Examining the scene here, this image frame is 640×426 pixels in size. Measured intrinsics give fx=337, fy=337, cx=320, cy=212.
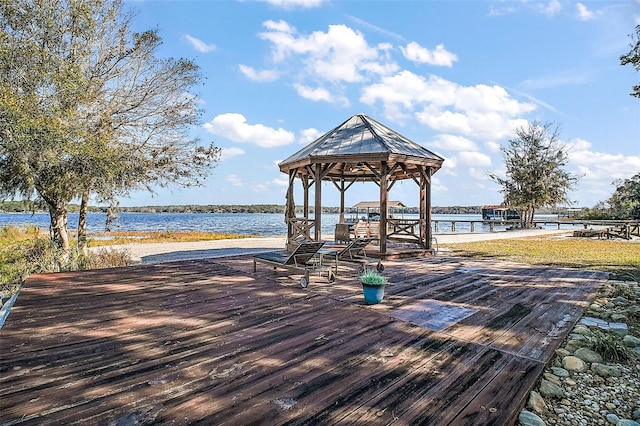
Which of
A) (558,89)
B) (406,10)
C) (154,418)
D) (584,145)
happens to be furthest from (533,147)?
(154,418)

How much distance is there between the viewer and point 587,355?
327cm

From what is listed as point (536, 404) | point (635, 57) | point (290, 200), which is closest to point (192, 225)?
point (290, 200)

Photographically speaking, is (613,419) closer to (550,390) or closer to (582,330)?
(550,390)

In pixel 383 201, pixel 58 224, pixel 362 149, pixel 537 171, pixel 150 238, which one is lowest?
pixel 150 238

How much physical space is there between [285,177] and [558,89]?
11.0m

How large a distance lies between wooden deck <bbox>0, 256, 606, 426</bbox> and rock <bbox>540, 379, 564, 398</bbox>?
3.9 inches

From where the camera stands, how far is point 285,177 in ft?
38.9

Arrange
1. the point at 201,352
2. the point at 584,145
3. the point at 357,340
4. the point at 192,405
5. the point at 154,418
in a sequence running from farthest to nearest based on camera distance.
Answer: the point at 584,145
the point at 357,340
the point at 201,352
the point at 192,405
the point at 154,418

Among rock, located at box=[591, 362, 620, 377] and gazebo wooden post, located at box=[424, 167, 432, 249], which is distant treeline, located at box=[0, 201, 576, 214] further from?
rock, located at box=[591, 362, 620, 377]

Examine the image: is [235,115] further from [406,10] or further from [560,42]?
[560,42]

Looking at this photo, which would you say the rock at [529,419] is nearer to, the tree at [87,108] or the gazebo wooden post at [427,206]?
the gazebo wooden post at [427,206]

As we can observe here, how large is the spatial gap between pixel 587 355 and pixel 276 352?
9.87 ft

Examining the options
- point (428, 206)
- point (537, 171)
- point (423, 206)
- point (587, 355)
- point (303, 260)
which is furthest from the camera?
point (537, 171)

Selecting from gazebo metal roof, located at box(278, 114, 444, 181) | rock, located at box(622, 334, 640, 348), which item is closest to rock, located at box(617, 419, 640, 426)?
rock, located at box(622, 334, 640, 348)
